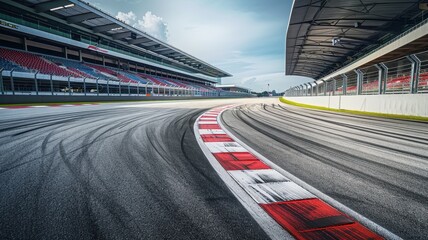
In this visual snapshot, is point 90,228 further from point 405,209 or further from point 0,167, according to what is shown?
point 405,209

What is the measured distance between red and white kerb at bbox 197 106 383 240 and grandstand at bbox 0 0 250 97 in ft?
55.5

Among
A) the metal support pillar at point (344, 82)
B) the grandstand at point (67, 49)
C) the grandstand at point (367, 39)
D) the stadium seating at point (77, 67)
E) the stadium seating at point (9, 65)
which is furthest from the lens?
the stadium seating at point (77, 67)

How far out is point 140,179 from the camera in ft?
5.90

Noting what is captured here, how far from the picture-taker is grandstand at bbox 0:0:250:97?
63.7ft

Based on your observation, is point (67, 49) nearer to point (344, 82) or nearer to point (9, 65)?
point (9, 65)

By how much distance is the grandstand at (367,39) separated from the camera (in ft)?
24.8

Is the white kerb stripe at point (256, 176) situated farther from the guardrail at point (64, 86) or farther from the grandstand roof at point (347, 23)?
the guardrail at point (64, 86)

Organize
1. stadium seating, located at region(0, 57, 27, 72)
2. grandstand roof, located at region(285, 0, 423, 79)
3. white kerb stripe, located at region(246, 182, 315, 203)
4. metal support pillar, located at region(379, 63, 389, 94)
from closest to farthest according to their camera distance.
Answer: white kerb stripe, located at region(246, 182, 315, 203)
metal support pillar, located at region(379, 63, 389, 94)
grandstand roof, located at region(285, 0, 423, 79)
stadium seating, located at region(0, 57, 27, 72)

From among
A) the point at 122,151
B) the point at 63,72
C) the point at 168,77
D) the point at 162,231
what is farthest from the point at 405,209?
the point at 168,77

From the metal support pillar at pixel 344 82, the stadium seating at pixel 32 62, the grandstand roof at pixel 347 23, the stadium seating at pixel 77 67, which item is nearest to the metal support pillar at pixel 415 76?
the metal support pillar at pixel 344 82

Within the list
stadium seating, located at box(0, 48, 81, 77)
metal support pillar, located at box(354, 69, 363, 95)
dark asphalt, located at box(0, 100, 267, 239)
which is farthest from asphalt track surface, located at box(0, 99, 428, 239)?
stadium seating, located at box(0, 48, 81, 77)

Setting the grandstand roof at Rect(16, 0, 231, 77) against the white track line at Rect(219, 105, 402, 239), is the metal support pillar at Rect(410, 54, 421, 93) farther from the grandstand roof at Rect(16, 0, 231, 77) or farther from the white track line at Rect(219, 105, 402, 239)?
the grandstand roof at Rect(16, 0, 231, 77)

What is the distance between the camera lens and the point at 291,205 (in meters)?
1.41

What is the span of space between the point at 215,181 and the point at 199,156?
2.41 ft
